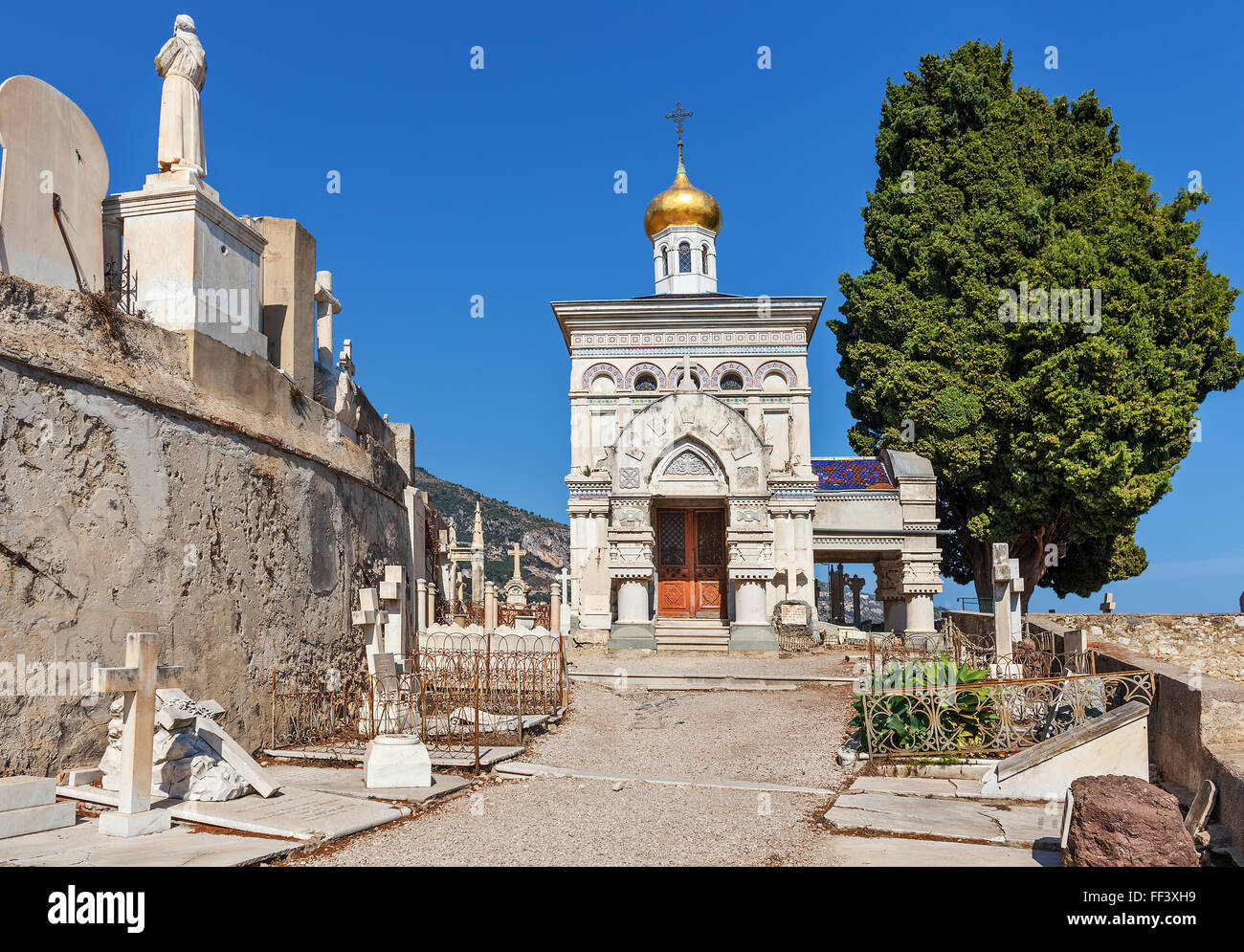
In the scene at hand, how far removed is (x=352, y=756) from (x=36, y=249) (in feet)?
20.3

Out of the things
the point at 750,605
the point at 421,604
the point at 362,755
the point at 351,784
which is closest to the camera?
the point at 351,784

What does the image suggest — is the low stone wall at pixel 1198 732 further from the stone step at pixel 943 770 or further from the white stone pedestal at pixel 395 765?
the white stone pedestal at pixel 395 765

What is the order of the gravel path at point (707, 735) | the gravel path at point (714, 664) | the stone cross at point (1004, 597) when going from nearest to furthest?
the gravel path at point (707, 735), the stone cross at point (1004, 597), the gravel path at point (714, 664)

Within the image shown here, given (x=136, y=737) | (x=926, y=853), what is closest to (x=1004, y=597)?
(x=926, y=853)

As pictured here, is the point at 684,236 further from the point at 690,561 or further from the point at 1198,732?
the point at 1198,732

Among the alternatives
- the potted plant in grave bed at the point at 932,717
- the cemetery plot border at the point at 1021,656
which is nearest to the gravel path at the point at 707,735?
the potted plant in grave bed at the point at 932,717

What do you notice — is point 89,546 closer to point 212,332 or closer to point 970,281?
point 212,332

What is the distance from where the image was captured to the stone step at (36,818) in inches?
240

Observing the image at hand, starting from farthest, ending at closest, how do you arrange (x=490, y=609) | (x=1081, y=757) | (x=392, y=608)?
(x=490, y=609) < (x=392, y=608) < (x=1081, y=757)

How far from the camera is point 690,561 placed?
2470 centimetres

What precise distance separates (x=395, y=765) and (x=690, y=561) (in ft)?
54.7

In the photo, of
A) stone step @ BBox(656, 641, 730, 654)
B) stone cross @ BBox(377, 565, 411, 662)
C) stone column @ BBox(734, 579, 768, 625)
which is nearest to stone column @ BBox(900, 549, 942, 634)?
stone column @ BBox(734, 579, 768, 625)

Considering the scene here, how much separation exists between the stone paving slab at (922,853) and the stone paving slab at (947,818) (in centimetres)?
20

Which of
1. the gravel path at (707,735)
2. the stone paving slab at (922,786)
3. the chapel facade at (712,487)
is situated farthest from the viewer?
the chapel facade at (712,487)
